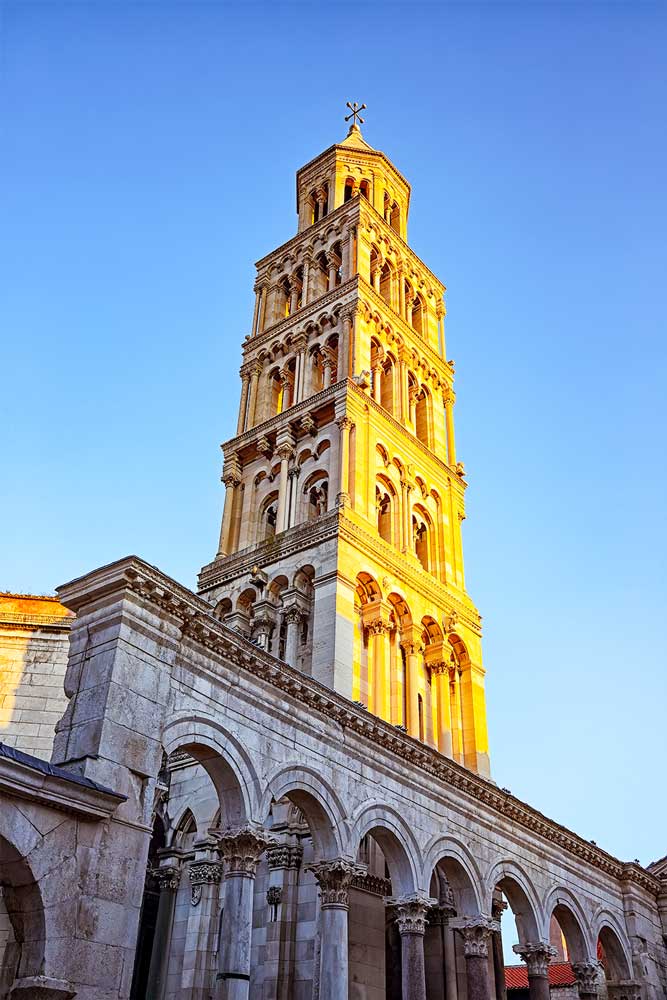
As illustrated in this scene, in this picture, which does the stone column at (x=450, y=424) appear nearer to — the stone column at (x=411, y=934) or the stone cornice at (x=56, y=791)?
the stone column at (x=411, y=934)

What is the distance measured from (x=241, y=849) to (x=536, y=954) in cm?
1251

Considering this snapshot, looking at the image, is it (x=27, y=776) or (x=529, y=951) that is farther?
(x=529, y=951)

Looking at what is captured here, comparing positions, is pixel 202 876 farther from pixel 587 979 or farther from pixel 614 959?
pixel 614 959

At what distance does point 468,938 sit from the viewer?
922 inches

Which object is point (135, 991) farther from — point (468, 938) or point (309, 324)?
point (309, 324)

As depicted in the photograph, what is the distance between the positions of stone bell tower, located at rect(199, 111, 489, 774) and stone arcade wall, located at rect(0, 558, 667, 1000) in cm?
589

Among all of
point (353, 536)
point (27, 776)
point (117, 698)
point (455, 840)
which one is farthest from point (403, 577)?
point (27, 776)

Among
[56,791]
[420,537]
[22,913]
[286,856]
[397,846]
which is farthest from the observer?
[420,537]

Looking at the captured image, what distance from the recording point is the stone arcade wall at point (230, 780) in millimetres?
14398

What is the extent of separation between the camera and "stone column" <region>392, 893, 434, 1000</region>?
21047 mm

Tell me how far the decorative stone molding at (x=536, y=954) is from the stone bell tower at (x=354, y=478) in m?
7.41

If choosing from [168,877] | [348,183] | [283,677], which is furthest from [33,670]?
[348,183]

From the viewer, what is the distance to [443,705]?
33.0 meters

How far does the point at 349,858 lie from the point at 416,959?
3549mm
